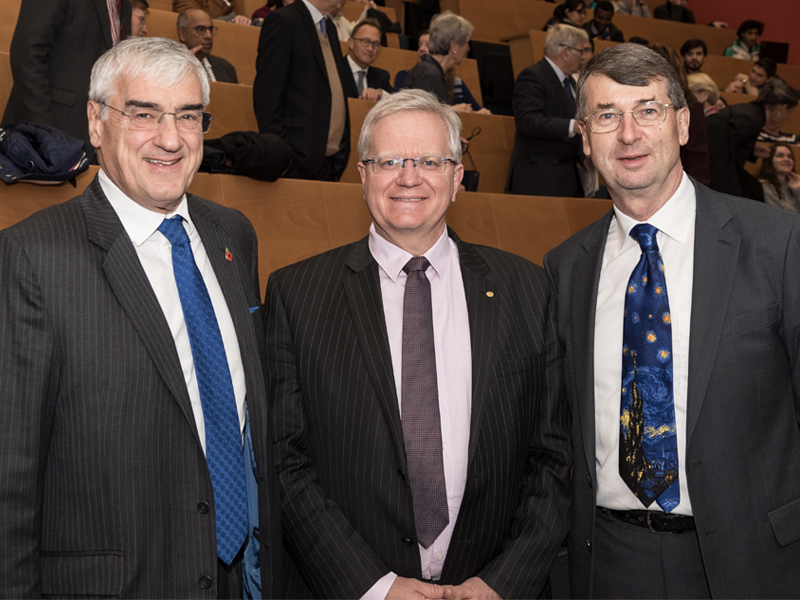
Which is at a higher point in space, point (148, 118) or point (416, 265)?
point (148, 118)

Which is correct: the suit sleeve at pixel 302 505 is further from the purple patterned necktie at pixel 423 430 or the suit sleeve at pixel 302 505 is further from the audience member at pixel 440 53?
the audience member at pixel 440 53

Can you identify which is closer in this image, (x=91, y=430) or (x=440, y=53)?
(x=91, y=430)

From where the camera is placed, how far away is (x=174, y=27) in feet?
14.9

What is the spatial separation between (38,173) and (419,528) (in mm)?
1645

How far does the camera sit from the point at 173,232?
1324mm

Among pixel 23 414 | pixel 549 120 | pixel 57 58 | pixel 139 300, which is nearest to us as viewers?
pixel 23 414

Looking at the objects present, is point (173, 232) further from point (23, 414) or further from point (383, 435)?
point (383, 435)

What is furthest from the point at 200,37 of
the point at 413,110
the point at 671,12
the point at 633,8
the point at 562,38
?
the point at 671,12

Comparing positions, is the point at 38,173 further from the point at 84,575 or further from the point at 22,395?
the point at 84,575

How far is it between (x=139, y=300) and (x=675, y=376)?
103 centimetres

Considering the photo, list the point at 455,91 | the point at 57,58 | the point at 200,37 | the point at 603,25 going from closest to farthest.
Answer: the point at 57,58 → the point at 200,37 → the point at 455,91 → the point at 603,25

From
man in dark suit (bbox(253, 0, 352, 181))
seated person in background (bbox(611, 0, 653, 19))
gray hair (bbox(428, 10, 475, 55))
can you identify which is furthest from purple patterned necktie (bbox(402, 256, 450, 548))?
seated person in background (bbox(611, 0, 653, 19))

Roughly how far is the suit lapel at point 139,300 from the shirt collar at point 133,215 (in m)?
0.04

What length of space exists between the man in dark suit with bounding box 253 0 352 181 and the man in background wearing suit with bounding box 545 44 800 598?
6.23 ft
